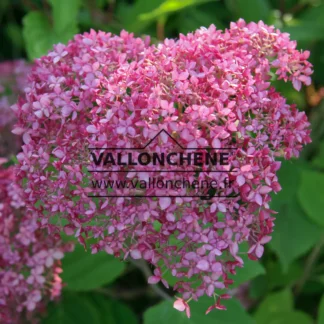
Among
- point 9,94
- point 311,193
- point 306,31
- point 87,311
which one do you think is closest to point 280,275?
point 311,193

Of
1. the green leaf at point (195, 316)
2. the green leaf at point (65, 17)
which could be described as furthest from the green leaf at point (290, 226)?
the green leaf at point (65, 17)

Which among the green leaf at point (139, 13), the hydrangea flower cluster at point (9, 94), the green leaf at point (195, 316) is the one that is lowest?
the green leaf at point (195, 316)

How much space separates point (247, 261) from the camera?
1300mm

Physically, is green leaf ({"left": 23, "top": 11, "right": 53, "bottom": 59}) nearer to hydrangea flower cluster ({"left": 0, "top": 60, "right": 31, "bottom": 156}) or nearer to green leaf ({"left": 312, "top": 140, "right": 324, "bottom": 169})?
hydrangea flower cluster ({"left": 0, "top": 60, "right": 31, "bottom": 156})

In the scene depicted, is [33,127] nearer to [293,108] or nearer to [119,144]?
[119,144]

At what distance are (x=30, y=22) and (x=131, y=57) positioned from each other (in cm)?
68

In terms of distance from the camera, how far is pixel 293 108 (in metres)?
1.17

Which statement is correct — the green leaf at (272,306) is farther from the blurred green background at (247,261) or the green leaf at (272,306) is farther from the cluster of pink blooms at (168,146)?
the cluster of pink blooms at (168,146)

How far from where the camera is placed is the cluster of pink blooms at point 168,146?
3.26ft

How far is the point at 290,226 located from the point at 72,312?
745mm

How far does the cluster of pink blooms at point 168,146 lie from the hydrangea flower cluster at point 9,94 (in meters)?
0.55

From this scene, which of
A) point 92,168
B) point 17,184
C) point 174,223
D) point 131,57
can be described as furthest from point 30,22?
point 174,223

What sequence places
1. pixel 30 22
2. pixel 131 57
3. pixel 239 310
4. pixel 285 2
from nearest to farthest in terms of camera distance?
pixel 131 57, pixel 239 310, pixel 30 22, pixel 285 2

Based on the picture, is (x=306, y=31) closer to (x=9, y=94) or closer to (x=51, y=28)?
(x=51, y=28)
